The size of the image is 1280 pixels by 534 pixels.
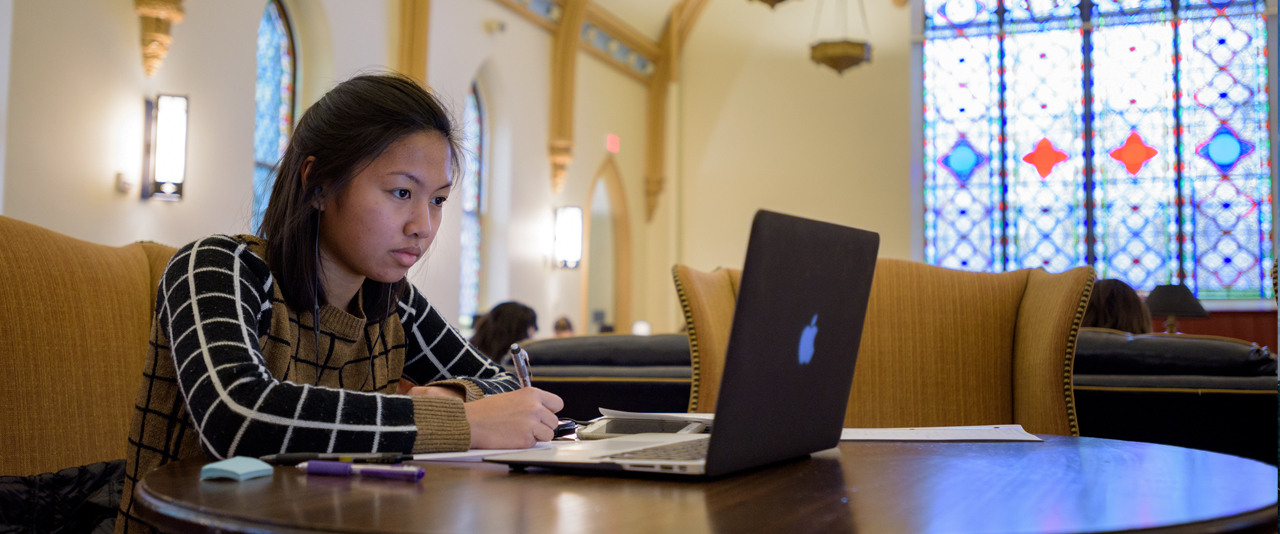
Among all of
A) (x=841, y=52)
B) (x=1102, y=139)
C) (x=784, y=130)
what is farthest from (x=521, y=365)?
(x=1102, y=139)

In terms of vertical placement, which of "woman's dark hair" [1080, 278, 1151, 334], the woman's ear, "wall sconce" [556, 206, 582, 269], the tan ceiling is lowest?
"woman's dark hair" [1080, 278, 1151, 334]

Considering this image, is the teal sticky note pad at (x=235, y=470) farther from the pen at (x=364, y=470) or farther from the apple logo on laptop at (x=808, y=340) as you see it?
the apple logo on laptop at (x=808, y=340)

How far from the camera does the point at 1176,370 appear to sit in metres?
2.86

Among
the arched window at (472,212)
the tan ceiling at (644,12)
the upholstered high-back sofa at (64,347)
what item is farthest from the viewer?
the tan ceiling at (644,12)

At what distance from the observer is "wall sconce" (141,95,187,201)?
499 centimetres

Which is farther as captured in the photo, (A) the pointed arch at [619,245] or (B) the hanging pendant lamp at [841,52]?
(A) the pointed arch at [619,245]

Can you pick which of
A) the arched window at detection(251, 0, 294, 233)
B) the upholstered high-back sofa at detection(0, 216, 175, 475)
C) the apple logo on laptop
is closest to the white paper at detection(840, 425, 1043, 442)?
the apple logo on laptop

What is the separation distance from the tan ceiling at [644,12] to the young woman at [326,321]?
26.7ft

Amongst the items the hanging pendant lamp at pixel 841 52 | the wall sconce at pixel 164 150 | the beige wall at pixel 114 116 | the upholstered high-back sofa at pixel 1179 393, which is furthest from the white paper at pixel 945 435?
the hanging pendant lamp at pixel 841 52

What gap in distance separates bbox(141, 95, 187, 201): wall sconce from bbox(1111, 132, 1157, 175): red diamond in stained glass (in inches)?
335

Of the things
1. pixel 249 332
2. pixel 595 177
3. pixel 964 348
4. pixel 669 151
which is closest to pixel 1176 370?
pixel 964 348

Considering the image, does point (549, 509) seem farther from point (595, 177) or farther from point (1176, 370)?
point (595, 177)

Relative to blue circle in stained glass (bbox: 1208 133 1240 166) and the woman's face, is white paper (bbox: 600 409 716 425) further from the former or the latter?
blue circle in stained glass (bbox: 1208 133 1240 166)

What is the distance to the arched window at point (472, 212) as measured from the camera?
26.9ft
